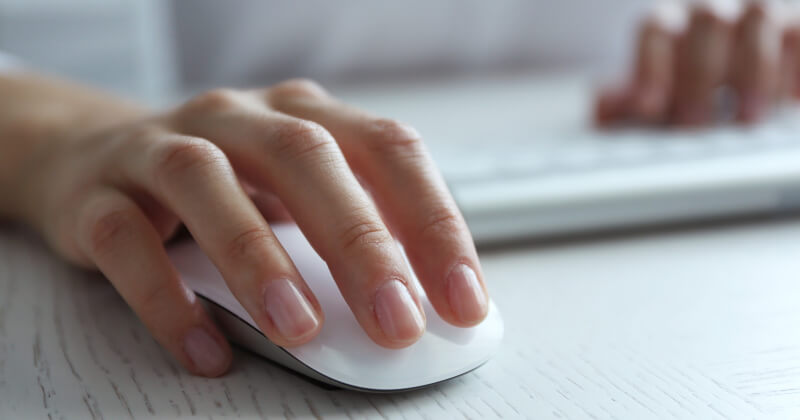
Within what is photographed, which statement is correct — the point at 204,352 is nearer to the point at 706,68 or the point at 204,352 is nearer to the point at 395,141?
the point at 395,141

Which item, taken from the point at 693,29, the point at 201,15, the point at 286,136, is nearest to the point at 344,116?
the point at 286,136

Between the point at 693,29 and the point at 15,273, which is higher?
the point at 693,29

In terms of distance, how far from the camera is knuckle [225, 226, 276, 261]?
304 mm

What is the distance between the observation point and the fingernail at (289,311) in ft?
0.92

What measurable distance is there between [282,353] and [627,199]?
0.85 ft

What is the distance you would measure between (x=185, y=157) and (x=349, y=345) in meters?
0.13

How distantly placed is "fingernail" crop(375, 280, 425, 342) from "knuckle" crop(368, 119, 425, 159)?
9cm

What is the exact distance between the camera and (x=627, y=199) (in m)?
0.46

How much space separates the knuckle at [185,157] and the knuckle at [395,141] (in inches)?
3.1

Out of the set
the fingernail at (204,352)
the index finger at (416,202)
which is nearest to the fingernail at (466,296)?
the index finger at (416,202)

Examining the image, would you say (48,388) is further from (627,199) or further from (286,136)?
(627,199)

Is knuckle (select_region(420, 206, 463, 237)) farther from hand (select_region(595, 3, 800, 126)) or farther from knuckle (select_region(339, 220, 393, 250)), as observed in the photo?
hand (select_region(595, 3, 800, 126))

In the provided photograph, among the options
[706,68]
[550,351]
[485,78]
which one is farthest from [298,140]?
[485,78]

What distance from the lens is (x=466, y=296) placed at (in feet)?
1.00
